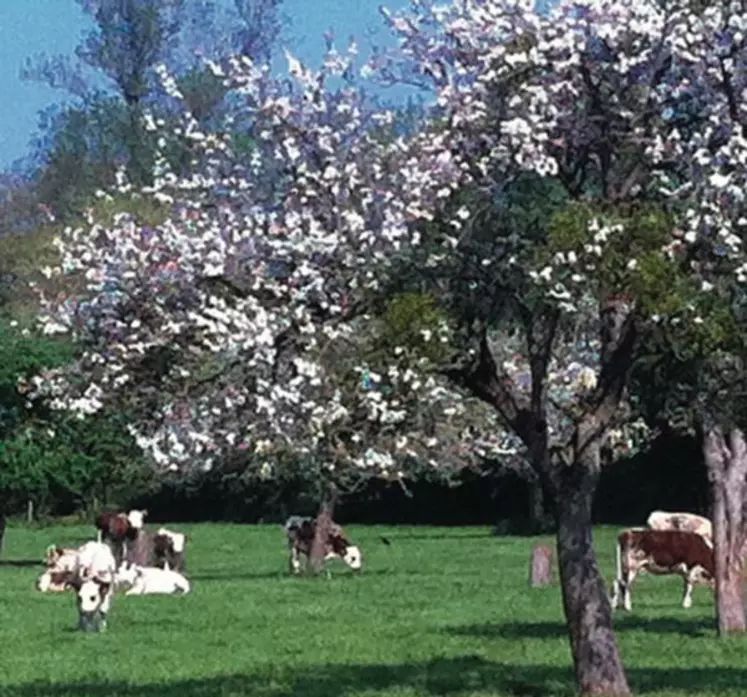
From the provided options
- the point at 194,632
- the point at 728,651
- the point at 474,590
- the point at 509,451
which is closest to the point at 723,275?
the point at 728,651

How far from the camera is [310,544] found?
4284 centimetres

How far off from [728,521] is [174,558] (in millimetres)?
21197

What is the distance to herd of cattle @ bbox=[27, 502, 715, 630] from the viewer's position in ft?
89.5

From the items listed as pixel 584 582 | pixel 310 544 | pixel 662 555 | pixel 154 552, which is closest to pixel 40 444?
pixel 154 552

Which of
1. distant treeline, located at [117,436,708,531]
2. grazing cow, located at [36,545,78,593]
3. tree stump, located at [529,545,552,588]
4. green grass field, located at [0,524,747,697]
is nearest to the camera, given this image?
green grass field, located at [0,524,747,697]

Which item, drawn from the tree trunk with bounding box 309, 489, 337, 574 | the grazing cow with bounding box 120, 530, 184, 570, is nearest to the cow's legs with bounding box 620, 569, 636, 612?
the tree trunk with bounding box 309, 489, 337, 574

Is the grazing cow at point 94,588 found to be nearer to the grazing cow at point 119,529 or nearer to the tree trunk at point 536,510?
the grazing cow at point 119,529

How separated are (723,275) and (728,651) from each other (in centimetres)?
894

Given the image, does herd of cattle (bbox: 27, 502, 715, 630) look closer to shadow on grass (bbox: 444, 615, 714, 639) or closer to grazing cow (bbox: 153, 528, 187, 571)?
grazing cow (bbox: 153, 528, 187, 571)

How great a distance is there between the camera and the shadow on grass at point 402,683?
17.5 meters

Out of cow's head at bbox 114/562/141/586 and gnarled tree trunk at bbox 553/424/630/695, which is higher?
cow's head at bbox 114/562/141/586

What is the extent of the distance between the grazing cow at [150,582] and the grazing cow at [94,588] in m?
6.76

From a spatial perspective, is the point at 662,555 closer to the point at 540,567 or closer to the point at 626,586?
the point at 626,586

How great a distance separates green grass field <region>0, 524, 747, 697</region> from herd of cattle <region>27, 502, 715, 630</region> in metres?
0.48
